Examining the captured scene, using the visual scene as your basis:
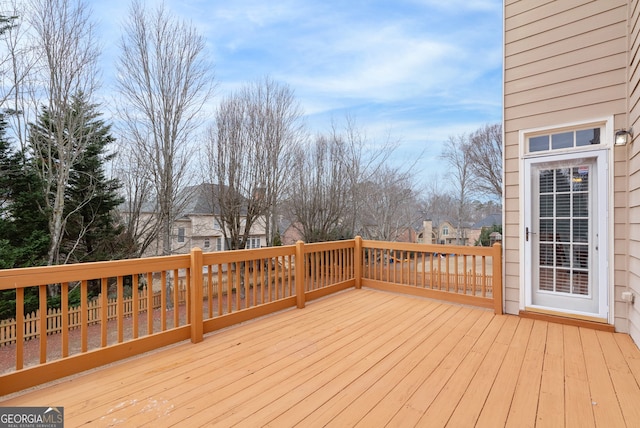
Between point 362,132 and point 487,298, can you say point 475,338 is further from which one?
point 362,132

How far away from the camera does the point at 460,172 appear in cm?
1397

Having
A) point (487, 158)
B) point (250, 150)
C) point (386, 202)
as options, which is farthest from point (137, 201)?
point (487, 158)

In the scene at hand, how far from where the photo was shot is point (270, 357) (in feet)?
7.97

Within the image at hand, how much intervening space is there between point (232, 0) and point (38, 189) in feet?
21.0

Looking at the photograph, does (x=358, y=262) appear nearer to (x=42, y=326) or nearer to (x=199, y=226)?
(x=42, y=326)

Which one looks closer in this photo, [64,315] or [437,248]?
[64,315]

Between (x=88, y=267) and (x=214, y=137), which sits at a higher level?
(x=214, y=137)

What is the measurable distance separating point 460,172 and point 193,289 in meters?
14.0

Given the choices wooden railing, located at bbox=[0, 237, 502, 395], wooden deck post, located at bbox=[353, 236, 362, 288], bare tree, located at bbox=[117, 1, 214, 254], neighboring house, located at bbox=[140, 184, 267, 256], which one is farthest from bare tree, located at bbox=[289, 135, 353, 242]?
wooden deck post, located at bbox=[353, 236, 362, 288]

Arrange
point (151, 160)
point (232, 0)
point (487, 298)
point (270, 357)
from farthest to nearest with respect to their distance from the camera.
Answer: point (151, 160) < point (232, 0) < point (487, 298) < point (270, 357)

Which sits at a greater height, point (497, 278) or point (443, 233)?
point (497, 278)

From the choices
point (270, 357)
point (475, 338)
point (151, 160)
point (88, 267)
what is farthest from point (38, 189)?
point (475, 338)

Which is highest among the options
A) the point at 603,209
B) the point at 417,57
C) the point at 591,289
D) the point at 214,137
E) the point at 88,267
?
the point at 417,57

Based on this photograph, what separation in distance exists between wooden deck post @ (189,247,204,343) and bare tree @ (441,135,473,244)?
13.7 metres
